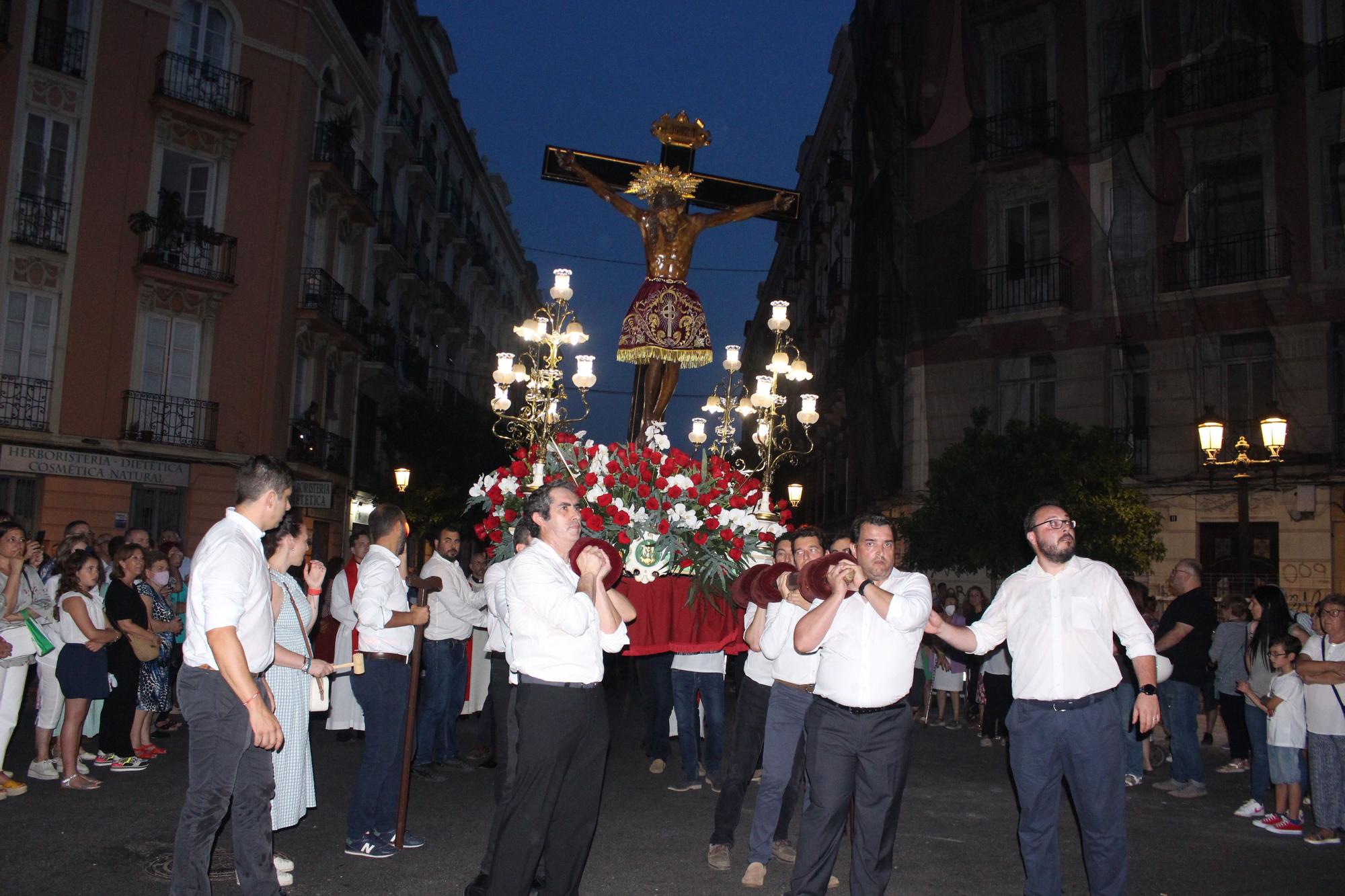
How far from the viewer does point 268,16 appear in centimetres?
2289

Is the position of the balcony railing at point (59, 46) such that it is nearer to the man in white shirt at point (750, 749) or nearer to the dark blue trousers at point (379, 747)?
the dark blue trousers at point (379, 747)

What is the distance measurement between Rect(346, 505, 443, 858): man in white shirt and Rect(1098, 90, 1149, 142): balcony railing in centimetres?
1480

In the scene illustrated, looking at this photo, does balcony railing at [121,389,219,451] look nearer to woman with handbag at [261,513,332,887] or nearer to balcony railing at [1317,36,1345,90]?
woman with handbag at [261,513,332,887]

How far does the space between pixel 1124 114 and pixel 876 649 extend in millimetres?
15531

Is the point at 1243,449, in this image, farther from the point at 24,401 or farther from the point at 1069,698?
the point at 24,401

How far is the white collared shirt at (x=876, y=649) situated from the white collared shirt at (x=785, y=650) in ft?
3.12

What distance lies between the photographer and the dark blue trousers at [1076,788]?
498cm

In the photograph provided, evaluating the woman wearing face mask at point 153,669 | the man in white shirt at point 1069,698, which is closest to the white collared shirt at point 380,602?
the man in white shirt at point 1069,698

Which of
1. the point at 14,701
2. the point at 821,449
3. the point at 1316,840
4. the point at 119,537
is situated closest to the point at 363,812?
the point at 14,701

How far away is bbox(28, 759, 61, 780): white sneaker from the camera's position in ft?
25.8

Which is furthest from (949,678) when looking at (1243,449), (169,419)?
(169,419)

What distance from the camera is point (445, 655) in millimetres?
8930

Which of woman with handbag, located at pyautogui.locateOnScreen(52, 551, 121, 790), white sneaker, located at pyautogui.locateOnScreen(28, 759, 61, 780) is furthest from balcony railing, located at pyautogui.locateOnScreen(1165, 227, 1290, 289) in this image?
white sneaker, located at pyautogui.locateOnScreen(28, 759, 61, 780)

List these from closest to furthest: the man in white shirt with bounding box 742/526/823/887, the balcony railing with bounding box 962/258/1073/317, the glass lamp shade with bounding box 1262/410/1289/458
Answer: the man in white shirt with bounding box 742/526/823/887
the glass lamp shade with bounding box 1262/410/1289/458
the balcony railing with bounding box 962/258/1073/317
